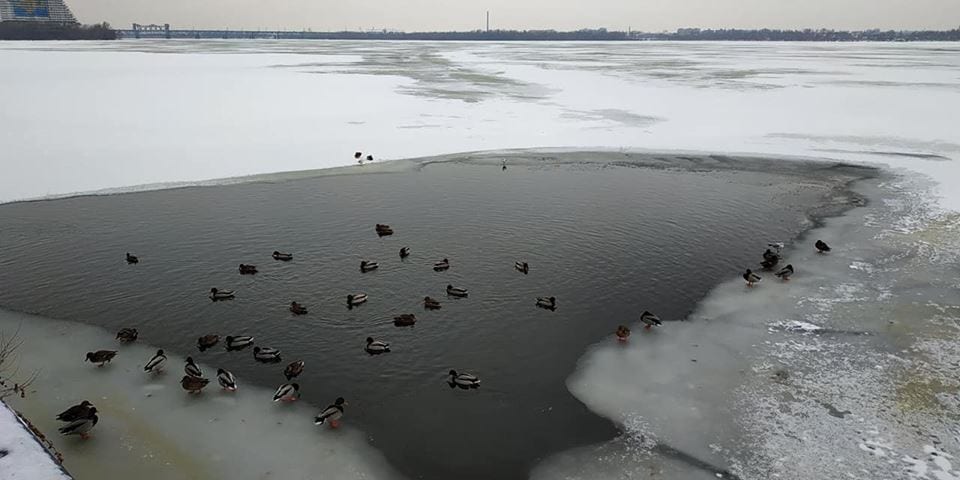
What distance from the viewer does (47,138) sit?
843 inches

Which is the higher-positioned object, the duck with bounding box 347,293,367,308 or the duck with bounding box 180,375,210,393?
the duck with bounding box 347,293,367,308

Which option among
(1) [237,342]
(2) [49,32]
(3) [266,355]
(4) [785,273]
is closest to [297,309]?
(1) [237,342]

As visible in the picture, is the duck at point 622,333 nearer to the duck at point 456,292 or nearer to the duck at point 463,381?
the duck at point 463,381

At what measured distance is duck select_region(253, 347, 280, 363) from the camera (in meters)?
8.63

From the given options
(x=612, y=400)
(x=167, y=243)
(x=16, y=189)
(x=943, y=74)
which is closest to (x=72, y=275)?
(x=167, y=243)

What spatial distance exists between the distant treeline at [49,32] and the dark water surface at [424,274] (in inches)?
5177

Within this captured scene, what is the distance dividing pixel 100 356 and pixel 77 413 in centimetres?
151

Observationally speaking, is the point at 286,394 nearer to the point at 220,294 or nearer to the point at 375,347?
the point at 375,347

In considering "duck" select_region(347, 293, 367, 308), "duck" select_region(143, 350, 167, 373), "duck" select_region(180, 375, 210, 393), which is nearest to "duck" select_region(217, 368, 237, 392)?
"duck" select_region(180, 375, 210, 393)

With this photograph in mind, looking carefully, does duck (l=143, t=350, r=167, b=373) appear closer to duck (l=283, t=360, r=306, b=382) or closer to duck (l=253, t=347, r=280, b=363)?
duck (l=253, t=347, r=280, b=363)

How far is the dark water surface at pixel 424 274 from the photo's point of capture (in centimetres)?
770

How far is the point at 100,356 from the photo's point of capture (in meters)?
8.38

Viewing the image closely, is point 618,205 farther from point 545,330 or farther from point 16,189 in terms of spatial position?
point 16,189

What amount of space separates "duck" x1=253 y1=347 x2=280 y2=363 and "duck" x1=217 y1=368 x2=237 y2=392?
2.09ft
